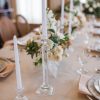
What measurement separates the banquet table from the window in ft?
7.90

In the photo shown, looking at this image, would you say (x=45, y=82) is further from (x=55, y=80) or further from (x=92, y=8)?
(x=92, y=8)

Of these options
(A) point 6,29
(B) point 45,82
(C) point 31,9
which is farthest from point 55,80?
(C) point 31,9

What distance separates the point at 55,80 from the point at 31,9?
2884 mm

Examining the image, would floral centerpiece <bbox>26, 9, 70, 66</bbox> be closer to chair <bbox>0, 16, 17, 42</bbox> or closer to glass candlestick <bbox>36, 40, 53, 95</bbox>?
glass candlestick <bbox>36, 40, 53, 95</bbox>

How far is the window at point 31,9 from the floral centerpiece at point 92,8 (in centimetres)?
103

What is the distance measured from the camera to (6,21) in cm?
257

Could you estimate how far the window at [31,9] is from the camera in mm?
3870

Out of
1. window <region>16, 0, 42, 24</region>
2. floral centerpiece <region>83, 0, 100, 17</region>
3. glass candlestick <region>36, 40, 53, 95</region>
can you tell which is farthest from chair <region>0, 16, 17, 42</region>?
glass candlestick <region>36, 40, 53, 95</region>

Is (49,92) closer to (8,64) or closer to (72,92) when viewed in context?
(72,92)

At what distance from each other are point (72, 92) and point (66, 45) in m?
0.40

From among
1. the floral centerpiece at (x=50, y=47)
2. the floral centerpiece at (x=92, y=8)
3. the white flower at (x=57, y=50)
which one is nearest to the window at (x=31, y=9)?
the floral centerpiece at (x=92, y=8)

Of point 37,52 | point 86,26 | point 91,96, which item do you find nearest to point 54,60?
point 37,52

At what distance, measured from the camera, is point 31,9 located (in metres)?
3.91

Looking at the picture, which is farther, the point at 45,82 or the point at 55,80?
the point at 55,80
